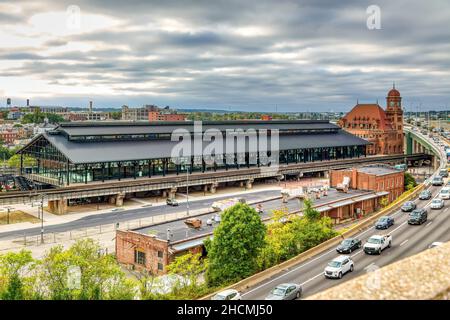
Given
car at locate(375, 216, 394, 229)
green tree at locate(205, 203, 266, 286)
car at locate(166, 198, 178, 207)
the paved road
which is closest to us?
green tree at locate(205, 203, 266, 286)

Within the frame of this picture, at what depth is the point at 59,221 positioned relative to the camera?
6069 centimetres

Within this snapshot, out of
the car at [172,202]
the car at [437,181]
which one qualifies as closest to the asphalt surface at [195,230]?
the car at [437,181]

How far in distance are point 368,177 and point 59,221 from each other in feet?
138

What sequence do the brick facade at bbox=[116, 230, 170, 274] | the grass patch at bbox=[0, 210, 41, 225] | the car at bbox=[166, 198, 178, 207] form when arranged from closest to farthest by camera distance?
the brick facade at bbox=[116, 230, 170, 274], the grass patch at bbox=[0, 210, 41, 225], the car at bbox=[166, 198, 178, 207]

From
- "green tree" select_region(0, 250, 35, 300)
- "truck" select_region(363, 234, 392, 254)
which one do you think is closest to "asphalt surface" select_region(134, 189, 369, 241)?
"truck" select_region(363, 234, 392, 254)

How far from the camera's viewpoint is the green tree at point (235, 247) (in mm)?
33156

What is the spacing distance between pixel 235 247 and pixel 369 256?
1004 centimetres

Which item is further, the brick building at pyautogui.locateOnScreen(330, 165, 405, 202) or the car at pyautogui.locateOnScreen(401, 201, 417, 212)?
the brick building at pyautogui.locateOnScreen(330, 165, 405, 202)

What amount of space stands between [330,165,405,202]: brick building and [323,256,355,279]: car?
38.3 m

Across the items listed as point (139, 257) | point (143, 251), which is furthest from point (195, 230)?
point (139, 257)

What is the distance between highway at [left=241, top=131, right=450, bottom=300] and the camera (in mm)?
29703

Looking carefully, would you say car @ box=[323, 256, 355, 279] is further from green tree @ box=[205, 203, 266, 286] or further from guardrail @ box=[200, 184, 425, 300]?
green tree @ box=[205, 203, 266, 286]
